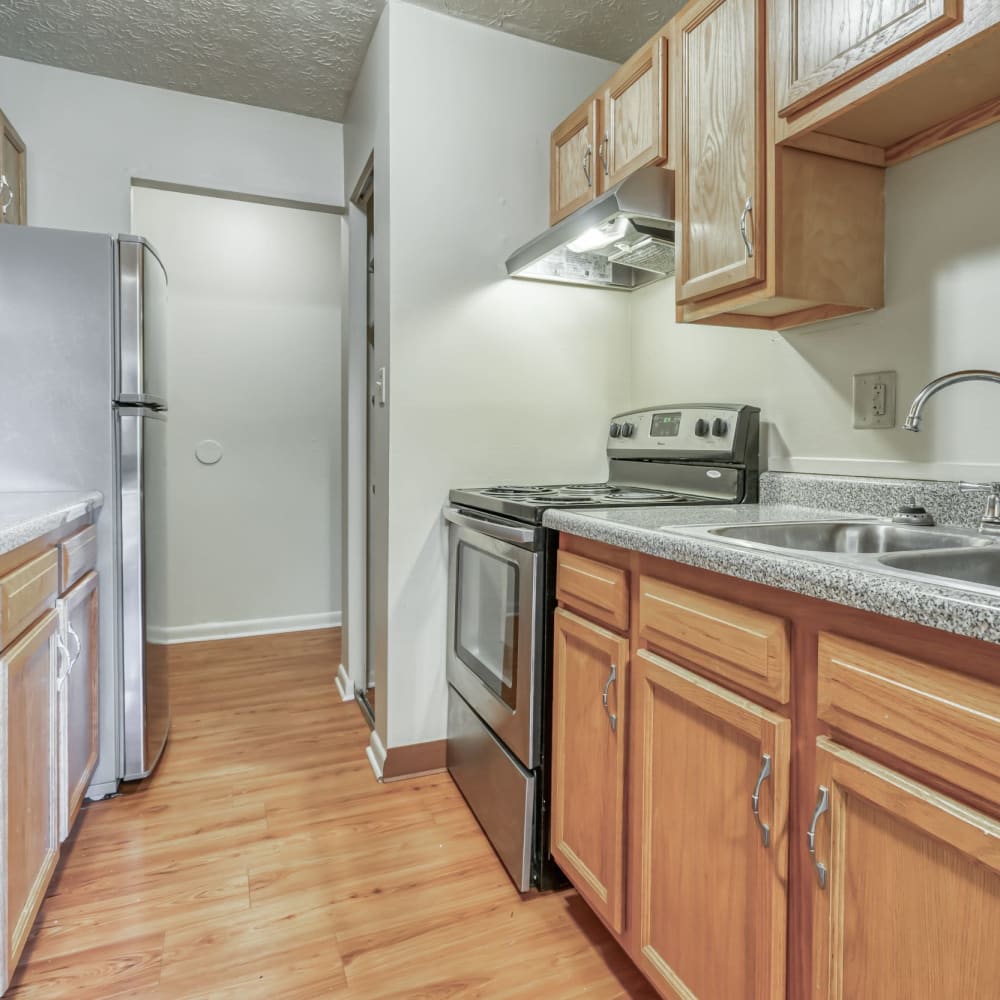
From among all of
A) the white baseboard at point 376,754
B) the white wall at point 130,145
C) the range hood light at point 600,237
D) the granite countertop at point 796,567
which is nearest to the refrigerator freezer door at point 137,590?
the white baseboard at point 376,754

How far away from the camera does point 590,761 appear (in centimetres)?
135

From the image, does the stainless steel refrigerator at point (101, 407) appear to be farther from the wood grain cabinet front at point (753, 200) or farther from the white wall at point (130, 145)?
the wood grain cabinet front at point (753, 200)

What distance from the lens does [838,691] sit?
0.81 meters

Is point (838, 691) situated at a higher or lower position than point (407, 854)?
higher

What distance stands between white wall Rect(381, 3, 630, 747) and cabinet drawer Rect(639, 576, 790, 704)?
108 cm

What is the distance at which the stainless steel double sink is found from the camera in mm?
1029

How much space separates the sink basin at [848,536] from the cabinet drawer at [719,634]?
0.17m

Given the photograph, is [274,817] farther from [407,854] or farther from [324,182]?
[324,182]

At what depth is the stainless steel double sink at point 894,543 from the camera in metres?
1.03

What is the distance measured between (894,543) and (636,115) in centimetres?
127

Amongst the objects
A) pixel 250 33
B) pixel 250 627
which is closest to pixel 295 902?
pixel 250 627

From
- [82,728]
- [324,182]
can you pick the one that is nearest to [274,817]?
[82,728]

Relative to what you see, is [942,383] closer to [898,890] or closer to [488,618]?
[898,890]

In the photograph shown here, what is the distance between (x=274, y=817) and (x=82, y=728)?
56 centimetres
